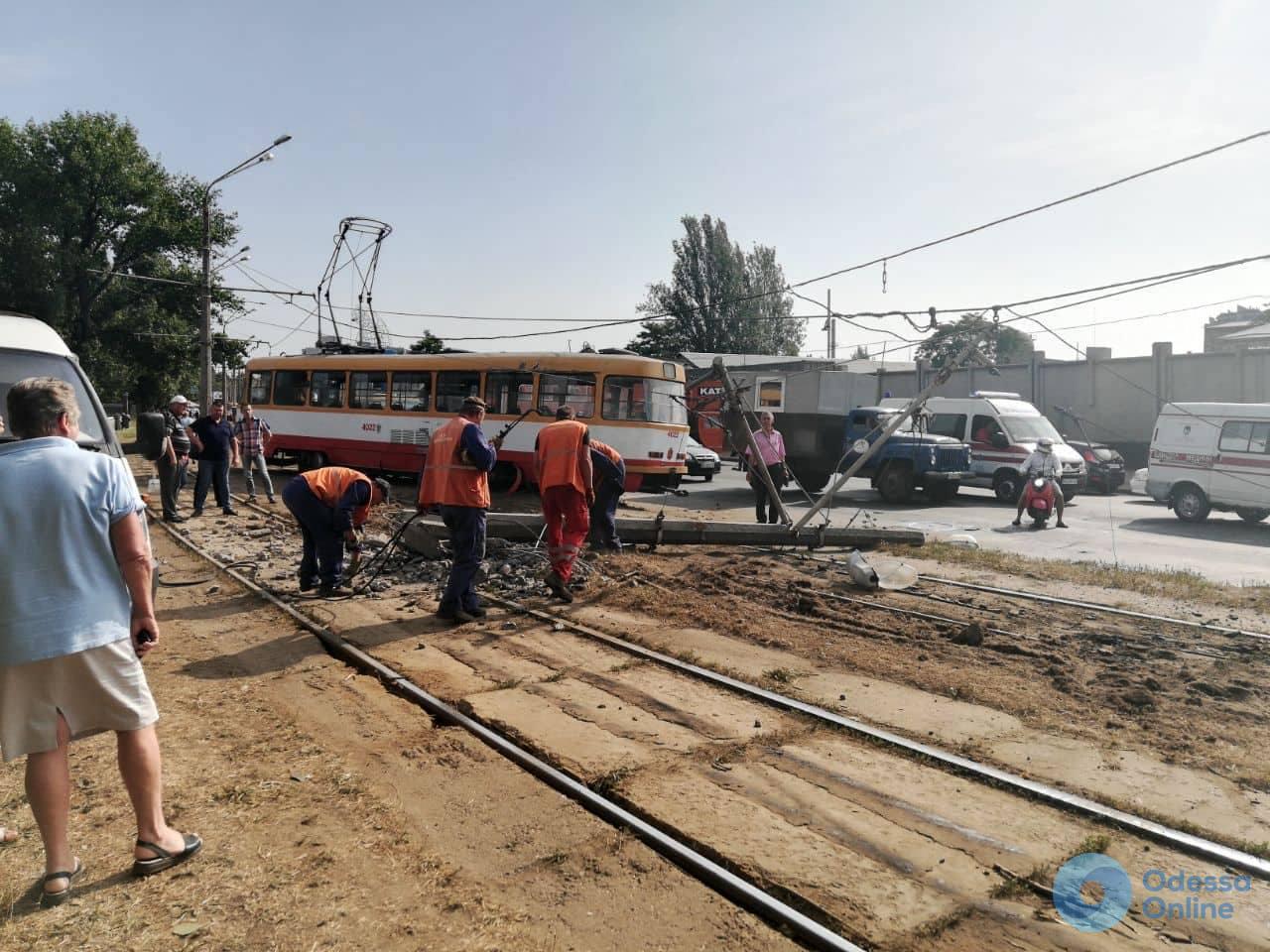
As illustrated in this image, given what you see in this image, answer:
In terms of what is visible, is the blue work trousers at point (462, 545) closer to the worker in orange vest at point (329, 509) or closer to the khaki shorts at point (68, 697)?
the worker in orange vest at point (329, 509)

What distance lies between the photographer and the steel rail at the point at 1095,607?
7242 millimetres

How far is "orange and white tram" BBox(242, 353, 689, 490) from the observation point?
51.0 ft

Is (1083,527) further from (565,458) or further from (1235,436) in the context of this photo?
(565,458)

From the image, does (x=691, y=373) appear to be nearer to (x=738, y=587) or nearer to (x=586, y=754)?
(x=738, y=587)

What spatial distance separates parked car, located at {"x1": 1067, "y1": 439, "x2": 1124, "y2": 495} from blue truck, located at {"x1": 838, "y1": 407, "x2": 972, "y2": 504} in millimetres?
5010

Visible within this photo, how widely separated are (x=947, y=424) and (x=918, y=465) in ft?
9.85

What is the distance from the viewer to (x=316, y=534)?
8.20 m

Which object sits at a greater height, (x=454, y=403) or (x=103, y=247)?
(x=103, y=247)

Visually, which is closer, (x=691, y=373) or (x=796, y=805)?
(x=796, y=805)

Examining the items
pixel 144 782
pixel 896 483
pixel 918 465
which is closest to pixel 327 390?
pixel 896 483

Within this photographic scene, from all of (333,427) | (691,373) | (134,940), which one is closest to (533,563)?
(134,940)

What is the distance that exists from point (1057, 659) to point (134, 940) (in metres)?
5.66

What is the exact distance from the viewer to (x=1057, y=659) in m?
6.23

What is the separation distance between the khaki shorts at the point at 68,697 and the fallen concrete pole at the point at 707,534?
7021 millimetres
